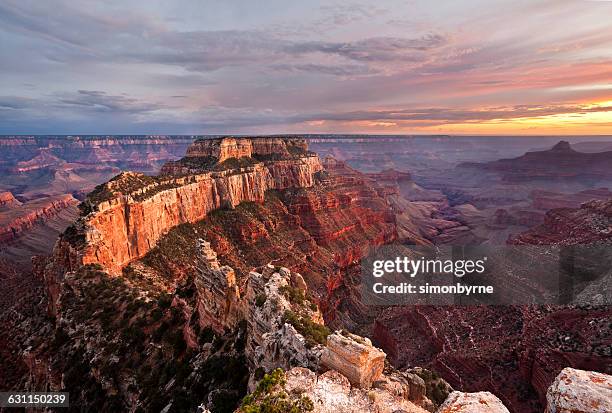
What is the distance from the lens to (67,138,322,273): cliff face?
48.7m

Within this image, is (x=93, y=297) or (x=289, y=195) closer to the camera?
(x=93, y=297)

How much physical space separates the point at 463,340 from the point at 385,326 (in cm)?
1224

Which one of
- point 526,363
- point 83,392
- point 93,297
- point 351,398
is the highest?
point 351,398

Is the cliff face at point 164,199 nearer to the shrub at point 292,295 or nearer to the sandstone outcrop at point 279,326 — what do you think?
the sandstone outcrop at point 279,326

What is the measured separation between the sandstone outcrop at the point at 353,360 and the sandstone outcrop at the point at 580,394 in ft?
21.6

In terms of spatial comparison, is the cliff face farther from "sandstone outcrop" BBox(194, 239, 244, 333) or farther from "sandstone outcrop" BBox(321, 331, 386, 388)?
"sandstone outcrop" BBox(321, 331, 386, 388)

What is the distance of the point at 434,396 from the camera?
2716 centimetres

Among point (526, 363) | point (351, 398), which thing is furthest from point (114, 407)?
point (526, 363)

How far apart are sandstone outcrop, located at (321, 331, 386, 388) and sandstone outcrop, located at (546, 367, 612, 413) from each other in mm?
6574

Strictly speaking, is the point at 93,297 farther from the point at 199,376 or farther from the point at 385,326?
the point at 385,326

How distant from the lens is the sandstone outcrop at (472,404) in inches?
504
